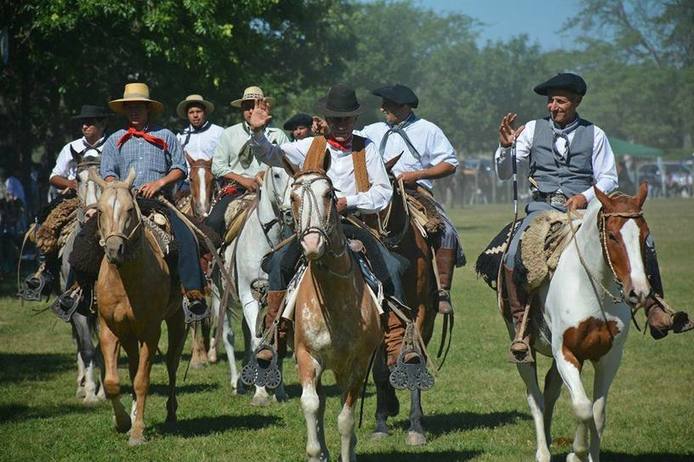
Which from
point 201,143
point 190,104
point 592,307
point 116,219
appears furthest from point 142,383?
point 190,104

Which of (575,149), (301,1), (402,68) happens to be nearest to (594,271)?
(575,149)

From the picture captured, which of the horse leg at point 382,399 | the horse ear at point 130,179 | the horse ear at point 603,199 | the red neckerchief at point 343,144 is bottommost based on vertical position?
the horse leg at point 382,399

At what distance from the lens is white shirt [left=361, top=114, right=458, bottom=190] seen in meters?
12.2

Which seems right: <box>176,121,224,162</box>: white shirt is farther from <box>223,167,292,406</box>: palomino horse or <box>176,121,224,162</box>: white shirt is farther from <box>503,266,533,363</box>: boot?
<box>503,266,533,363</box>: boot

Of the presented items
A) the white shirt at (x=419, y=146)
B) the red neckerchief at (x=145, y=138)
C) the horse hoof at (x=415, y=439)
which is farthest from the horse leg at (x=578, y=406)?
the red neckerchief at (x=145, y=138)

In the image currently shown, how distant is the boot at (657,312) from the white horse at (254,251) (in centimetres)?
410

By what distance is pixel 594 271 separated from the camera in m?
9.23

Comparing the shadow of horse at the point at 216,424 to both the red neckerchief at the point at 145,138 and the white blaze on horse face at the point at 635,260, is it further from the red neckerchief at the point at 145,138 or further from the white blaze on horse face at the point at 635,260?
the white blaze on horse face at the point at 635,260

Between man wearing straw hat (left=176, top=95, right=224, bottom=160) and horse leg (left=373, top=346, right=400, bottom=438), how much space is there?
581cm

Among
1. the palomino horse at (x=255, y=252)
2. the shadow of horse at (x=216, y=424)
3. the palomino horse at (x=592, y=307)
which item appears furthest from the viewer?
the palomino horse at (x=255, y=252)

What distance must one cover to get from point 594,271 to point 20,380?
8.22 m

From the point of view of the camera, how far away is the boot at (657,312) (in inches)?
347

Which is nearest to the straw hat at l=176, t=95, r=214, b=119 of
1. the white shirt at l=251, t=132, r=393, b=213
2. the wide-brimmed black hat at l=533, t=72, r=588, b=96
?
the white shirt at l=251, t=132, r=393, b=213

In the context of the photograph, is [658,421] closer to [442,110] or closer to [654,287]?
[654,287]
